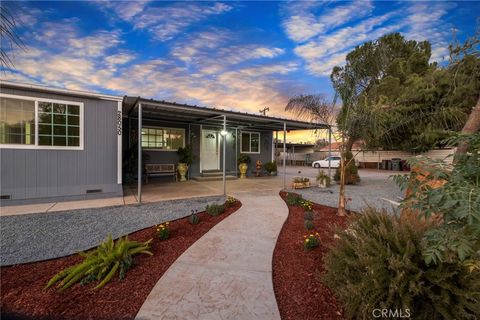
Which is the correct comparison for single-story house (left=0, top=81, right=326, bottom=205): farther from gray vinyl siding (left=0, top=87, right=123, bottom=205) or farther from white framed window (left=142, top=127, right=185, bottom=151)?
white framed window (left=142, top=127, right=185, bottom=151)

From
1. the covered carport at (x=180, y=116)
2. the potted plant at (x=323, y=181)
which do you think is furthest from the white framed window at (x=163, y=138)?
the potted plant at (x=323, y=181)

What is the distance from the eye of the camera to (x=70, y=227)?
4.27 meters

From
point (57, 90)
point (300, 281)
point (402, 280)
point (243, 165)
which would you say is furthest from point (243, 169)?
point (402, 280)

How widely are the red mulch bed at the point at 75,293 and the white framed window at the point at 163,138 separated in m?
7.30

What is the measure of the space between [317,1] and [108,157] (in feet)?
23.9

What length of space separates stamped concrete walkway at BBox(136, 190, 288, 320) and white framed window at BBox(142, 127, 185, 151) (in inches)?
273

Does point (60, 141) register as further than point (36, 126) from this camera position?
Yes

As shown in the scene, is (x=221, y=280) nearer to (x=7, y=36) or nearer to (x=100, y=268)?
(x=100, y=268)

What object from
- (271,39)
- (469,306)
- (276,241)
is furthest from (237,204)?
(271,39)

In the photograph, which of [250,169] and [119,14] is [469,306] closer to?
[119,14]

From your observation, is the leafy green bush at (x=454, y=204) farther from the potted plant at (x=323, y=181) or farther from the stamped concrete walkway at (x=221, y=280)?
the potted plant at (x=323, y=181)

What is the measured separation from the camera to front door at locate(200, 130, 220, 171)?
11.4 m

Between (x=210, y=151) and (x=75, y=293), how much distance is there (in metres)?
9.55

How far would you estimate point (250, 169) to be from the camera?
13109 millimetres
